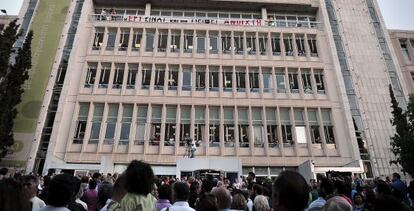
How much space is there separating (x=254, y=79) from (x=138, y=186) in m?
29.7

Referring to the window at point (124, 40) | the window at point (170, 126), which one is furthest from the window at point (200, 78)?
the window at point (124, 40)

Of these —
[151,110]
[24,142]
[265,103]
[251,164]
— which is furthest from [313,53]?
[24,142]

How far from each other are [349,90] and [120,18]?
24.9 m

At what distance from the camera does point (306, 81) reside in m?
33.1

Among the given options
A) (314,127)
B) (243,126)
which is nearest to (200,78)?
(243,126)

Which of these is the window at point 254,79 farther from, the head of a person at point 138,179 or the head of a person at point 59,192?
the head of a person at point 59,192

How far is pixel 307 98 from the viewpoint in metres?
32.0

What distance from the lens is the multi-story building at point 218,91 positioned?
29.5 meters

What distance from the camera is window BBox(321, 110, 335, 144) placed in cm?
3061

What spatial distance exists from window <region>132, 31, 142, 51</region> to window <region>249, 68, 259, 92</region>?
11.7 metres

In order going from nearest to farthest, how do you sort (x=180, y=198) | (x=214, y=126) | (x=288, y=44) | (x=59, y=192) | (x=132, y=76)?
(x=59, y=192) < (x=180, y=198) < (x=214, y=126) < (x=132, y=76) < (x=288, y=44)

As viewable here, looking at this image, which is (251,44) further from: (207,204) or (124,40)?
(207,204)

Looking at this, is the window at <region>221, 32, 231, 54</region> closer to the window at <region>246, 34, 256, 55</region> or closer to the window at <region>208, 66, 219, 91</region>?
the window at <region>246, 34, 256, 55</region>

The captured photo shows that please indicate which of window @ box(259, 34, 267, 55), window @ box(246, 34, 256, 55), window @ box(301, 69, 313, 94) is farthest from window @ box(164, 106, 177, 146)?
window @ box(301, 69, 313, 94)
